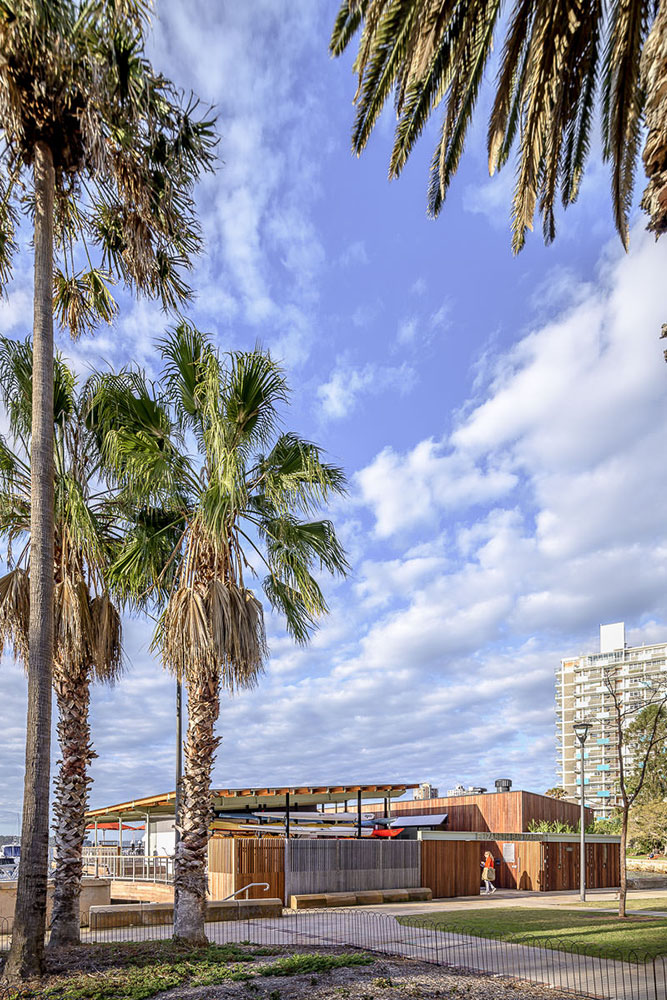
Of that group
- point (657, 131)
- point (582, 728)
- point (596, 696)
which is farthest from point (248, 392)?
point (596, 696)

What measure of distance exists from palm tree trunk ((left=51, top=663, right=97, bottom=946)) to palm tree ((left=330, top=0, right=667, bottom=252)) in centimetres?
973

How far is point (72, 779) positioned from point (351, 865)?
1447cm

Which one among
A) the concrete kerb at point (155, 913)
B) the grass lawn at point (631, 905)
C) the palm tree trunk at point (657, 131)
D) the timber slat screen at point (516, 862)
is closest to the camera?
the palm tree trunk at point (657, 131)

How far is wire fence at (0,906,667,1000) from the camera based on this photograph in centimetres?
1170

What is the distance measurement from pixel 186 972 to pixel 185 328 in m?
9.89

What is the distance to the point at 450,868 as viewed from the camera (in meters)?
29.6

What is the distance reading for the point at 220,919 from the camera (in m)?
19.0

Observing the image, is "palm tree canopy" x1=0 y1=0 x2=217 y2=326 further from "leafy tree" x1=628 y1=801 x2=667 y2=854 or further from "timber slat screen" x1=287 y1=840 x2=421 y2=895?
"leafy tree" x1=628 y1=801 x2=667 y2=854

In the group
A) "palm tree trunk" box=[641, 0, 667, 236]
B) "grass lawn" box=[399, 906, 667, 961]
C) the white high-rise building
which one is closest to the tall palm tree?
"grass lawn" box=[399, 906, 667, 961]

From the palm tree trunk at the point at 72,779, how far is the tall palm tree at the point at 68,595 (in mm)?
16

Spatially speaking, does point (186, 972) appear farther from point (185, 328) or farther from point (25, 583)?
point (185, 328)

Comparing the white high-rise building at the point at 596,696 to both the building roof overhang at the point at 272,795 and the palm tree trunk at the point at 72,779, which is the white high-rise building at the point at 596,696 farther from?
the palm tree trunk at the point at 72,779

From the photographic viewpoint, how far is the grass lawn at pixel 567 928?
47.4 feet

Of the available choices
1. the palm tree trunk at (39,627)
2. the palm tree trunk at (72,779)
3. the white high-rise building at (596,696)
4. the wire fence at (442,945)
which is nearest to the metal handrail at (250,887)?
the wire fence at (442,945)
